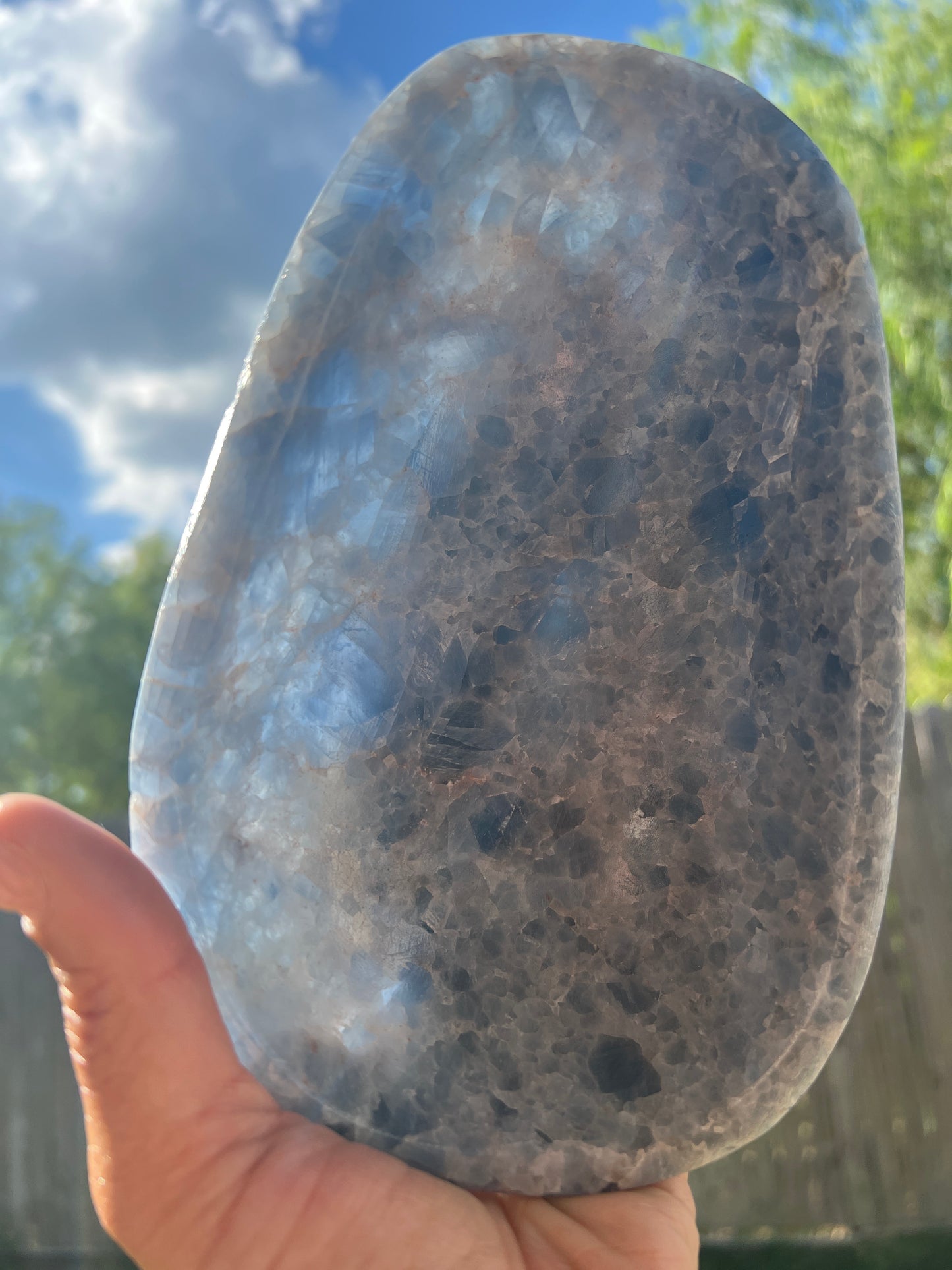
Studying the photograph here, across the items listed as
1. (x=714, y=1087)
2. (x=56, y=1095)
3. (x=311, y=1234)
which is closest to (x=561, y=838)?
(x=714, y=1087)

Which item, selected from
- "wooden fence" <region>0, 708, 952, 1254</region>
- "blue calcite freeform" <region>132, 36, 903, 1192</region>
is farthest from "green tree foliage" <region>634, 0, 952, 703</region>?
"blue calcite freeform" <region>132, 36, 903, 1192</region>

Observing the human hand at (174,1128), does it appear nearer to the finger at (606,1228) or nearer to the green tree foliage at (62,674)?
the finger at (606,1228)

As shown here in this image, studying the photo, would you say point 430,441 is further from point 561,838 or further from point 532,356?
point 561,838

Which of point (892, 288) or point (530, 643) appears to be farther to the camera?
point (892, 288)

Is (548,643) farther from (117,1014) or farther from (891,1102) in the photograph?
(891,1102)

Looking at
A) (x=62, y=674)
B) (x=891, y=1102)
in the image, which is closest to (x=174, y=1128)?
(x=891, y=1102)

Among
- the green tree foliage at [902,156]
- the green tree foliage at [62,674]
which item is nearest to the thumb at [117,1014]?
the green tree foliage at [902,156]
